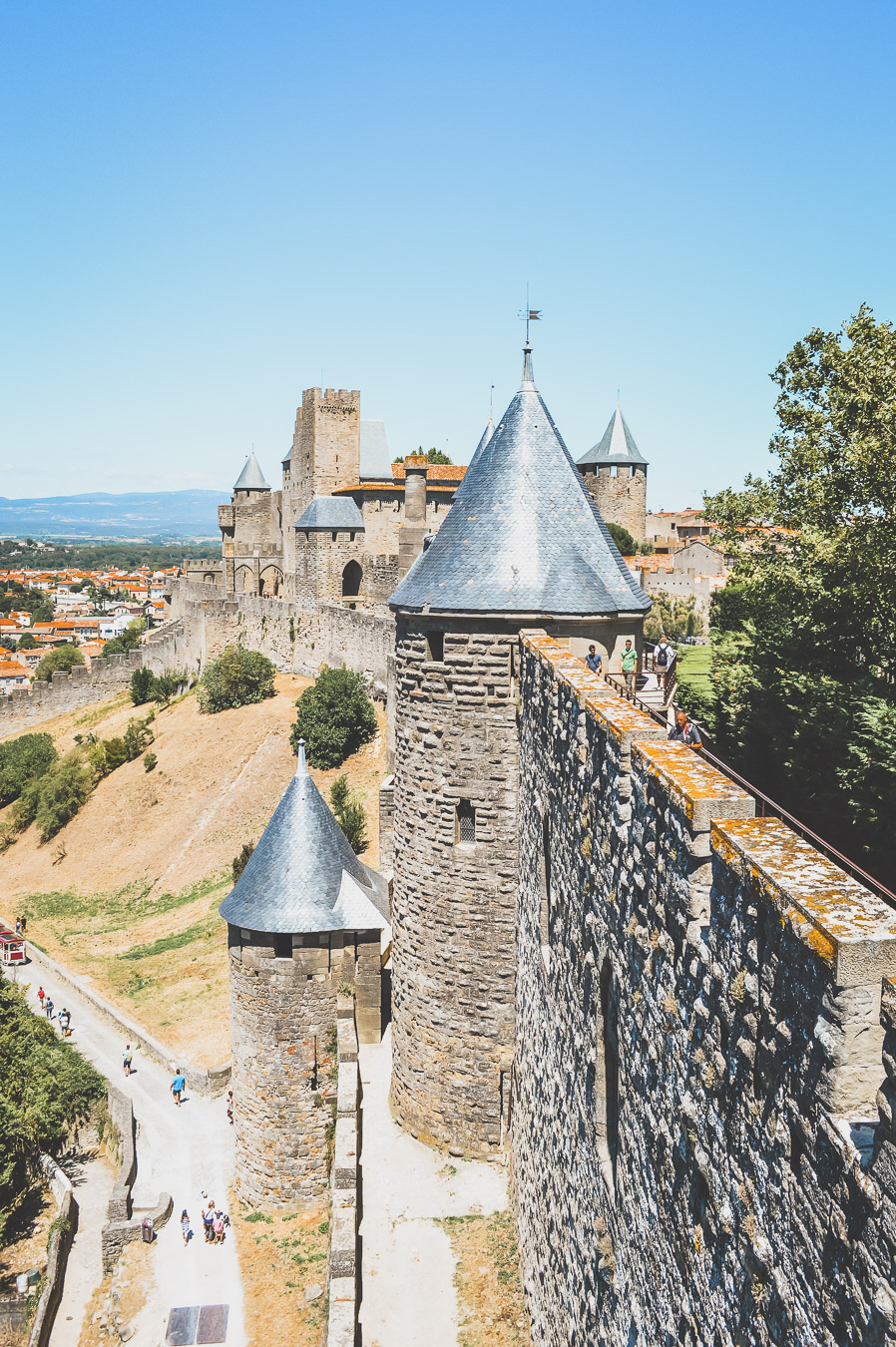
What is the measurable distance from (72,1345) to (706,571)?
6258 centimetres

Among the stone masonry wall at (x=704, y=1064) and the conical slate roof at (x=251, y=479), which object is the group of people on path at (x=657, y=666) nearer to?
the stone masonry wall at (x=704, y=1064)

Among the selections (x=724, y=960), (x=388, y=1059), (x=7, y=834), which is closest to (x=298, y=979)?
(x=388, y=1059)

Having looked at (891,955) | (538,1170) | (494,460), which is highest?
(494,460)

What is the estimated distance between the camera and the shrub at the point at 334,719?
35.3 meters

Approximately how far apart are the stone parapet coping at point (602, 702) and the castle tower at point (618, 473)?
61916 mm

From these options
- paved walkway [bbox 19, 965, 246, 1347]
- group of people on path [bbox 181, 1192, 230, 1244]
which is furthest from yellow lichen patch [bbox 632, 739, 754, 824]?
group of people on path [bbox 181, 1192, 230, 1244]

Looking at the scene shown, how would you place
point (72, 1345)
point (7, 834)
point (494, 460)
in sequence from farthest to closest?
point (7, 834) → point (72, 1345) → point (494, 460)

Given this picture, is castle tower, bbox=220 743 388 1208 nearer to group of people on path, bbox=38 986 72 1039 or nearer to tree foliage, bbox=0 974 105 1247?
tree foliage, bbox=0 974 105 1247

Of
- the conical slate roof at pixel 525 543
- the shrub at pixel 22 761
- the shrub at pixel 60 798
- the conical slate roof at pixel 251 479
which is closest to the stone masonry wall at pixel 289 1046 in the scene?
the conical slate roof at pixel 525 543

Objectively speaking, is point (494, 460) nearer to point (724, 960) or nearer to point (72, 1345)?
point (724, 960)

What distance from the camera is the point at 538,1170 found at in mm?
8516

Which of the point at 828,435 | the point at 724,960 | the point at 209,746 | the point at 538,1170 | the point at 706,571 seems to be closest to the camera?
the point at 724,960

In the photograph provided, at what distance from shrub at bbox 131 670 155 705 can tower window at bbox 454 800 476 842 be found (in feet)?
154

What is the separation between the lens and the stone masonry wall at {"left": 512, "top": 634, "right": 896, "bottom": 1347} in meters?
2.72
